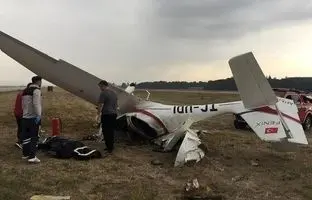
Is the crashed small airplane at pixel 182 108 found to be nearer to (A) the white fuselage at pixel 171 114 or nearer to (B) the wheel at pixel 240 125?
(A) the white fuselage at pixel 171 114

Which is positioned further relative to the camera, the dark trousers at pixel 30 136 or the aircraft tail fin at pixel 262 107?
the aircraft tail fin at pixel 262 107

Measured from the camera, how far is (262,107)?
11.5m

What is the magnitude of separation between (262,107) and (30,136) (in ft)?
18.0

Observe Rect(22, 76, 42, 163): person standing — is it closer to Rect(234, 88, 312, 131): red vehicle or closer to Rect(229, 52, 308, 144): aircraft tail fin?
Rect(229, 52, 308, 144): aircraft tail fin

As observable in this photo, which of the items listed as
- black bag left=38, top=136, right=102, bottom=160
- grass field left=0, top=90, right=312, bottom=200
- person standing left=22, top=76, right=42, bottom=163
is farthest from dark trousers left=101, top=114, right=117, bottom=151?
person standing left=22, top=76, right=42, bottom=163

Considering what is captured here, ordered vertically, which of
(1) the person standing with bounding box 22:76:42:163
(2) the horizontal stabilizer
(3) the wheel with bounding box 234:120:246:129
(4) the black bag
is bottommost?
(4) the black bag

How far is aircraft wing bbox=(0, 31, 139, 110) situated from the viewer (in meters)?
13.1

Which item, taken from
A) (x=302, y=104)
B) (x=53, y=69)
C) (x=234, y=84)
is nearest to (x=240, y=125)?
(x=302, y=104)

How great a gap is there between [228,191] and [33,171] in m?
3.90

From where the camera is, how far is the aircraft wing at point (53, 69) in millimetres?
13117

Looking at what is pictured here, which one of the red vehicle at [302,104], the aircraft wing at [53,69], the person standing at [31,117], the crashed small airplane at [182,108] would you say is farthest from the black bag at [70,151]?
the red vehicle at [302,104]

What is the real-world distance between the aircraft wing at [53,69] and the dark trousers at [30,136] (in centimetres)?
294

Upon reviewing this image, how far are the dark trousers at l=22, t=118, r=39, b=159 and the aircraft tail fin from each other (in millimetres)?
4707

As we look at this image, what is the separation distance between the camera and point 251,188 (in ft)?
30.1
